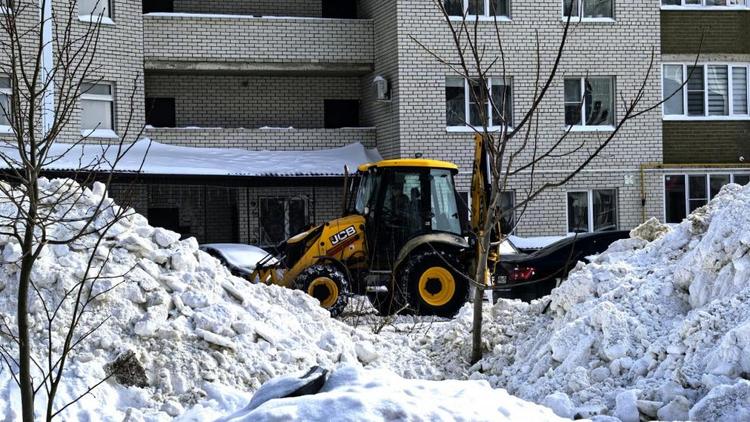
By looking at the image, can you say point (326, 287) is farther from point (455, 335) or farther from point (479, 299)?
point (479, 299)

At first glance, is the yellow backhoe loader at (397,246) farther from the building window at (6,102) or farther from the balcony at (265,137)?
the balcony at (265,137)

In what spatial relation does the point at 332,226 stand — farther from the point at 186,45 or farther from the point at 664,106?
the point at 664,106

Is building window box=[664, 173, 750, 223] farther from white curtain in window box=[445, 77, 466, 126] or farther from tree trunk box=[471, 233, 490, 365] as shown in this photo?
tree trunk box=[471, 233, 490, 365]

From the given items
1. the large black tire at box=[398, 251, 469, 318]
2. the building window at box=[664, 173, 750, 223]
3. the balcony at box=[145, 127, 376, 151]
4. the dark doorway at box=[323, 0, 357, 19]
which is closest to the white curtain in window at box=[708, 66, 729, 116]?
the building window at box=[664, 173, 750, 223]

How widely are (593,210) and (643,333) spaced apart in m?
15.8

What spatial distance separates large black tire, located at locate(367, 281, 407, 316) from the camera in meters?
15.0

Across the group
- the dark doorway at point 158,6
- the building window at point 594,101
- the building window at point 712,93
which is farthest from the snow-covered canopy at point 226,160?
the building window at point 712,93

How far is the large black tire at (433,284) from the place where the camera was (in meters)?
15.3

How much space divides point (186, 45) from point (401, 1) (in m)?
4.81

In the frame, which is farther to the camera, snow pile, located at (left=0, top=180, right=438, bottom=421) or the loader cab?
the loader cab

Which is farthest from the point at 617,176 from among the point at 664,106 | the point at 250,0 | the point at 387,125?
the point at 250,0

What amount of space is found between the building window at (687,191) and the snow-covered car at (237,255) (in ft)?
33.4

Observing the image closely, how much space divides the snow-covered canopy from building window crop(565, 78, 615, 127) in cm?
455

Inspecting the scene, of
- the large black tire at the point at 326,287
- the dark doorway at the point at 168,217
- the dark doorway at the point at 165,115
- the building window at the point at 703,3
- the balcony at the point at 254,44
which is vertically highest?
the building window at the point at 703,3
